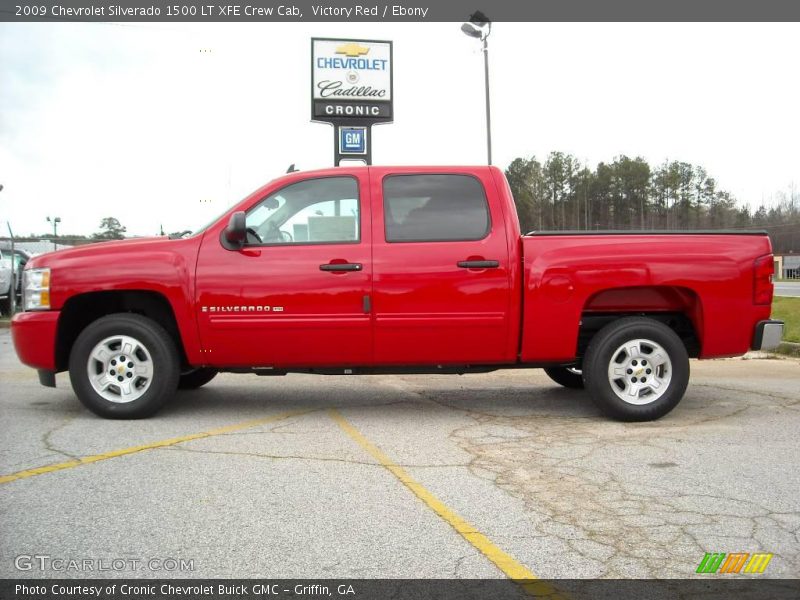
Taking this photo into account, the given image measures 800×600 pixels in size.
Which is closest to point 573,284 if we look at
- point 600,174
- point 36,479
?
point 36,479

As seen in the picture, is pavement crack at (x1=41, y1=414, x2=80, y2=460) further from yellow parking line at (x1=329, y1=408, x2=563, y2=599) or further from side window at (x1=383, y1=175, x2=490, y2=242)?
side window at (x1=383, y1=175, x2=490, y2=242)

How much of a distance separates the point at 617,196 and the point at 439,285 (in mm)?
21841

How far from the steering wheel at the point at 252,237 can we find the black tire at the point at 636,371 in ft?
→ 9.11

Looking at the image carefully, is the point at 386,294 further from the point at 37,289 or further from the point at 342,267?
the point at 37,289

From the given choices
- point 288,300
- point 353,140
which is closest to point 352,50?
point 353,140

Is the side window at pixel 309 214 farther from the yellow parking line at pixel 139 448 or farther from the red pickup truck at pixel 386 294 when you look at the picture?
the yellow parking line at pixel 139 448

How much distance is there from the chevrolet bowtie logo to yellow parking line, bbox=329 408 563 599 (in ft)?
46.0

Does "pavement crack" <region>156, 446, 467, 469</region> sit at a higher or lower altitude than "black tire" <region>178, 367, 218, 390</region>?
lower

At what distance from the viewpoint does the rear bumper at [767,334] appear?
5.78 metres

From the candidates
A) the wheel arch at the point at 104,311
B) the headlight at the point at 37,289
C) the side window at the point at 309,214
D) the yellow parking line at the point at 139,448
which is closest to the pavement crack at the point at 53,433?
the yellow parking line at the point at 139,448

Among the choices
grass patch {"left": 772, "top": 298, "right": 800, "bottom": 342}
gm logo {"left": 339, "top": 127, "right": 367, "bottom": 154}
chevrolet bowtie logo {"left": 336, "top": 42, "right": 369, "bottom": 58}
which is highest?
chevrolet bowtie logo {"left": 336, "top": 42, "right": 369, "bottom": 58}

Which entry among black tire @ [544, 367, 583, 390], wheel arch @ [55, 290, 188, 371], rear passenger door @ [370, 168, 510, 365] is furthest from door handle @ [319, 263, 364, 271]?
black tire @ [544, 367, 583, 390]

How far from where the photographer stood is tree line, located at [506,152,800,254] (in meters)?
20.1

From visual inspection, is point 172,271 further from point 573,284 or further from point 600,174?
point 600,174
